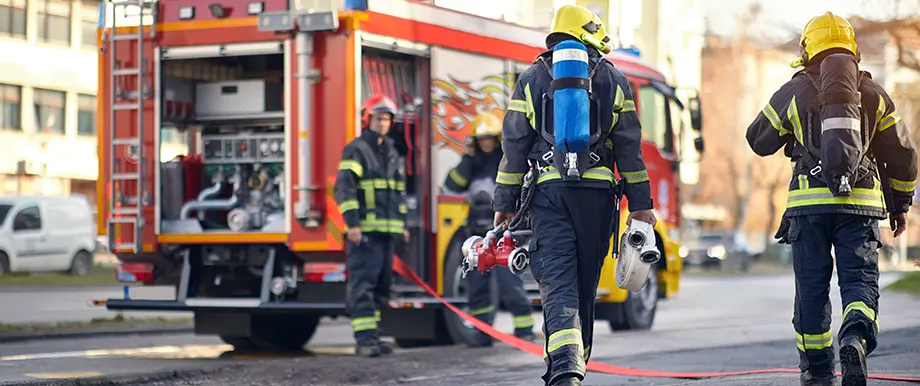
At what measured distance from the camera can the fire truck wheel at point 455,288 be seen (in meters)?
11.9

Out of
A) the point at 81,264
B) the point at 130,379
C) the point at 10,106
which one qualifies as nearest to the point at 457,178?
the point at 130,379

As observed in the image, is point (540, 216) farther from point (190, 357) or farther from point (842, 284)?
point (190, 357)

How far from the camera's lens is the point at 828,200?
688 centimetres

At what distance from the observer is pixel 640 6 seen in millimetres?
72062

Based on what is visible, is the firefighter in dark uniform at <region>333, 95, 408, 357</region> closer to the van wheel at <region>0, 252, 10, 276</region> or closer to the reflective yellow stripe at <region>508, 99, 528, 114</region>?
the reflective yellow stripe at <region>508, 99, 528, 114</region>

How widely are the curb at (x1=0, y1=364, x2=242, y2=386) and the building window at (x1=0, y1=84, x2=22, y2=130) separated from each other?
119ft

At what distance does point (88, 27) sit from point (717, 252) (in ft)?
70.2

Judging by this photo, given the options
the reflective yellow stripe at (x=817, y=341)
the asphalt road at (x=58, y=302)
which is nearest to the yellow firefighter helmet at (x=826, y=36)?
the reflective yellow stripe at (x=817, y=341)

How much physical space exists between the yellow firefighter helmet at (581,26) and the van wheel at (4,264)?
2332cm

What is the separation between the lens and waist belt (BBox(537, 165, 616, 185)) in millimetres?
6590

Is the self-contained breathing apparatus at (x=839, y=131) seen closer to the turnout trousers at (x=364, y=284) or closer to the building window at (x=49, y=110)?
the turnout trousers at (x=364, y=284)

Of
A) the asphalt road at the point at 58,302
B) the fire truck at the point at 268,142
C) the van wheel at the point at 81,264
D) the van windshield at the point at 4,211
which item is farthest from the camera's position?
the van wheel at the point at 81,264

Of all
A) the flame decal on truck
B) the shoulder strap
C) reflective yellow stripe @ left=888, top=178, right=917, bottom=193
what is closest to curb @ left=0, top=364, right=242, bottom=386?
the shoulder strap

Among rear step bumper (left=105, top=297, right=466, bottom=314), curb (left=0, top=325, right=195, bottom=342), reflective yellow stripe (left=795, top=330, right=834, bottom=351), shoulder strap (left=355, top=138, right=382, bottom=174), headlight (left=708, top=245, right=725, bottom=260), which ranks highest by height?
shoulder strap (left=355, top=138, right=382, bottom=174)
